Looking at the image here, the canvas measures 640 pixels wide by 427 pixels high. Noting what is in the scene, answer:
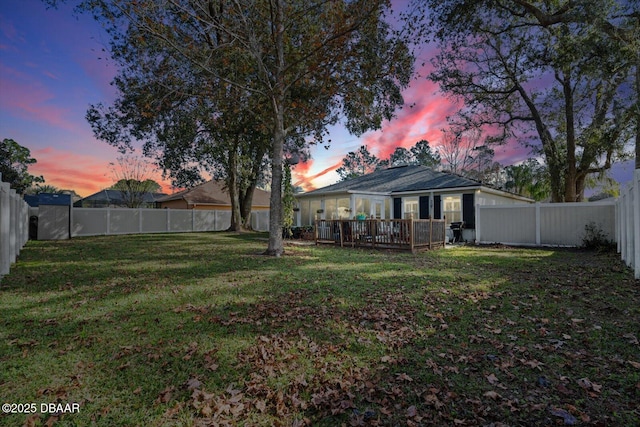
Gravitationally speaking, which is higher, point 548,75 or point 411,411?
point 548,75

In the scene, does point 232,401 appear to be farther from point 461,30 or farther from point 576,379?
point 461,30

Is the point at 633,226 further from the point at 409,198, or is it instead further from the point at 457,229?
the point at 409,198

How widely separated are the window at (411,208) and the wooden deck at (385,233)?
13.8 ft

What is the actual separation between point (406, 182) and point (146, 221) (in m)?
18.2

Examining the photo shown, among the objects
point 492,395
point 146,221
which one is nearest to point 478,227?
point 492,395

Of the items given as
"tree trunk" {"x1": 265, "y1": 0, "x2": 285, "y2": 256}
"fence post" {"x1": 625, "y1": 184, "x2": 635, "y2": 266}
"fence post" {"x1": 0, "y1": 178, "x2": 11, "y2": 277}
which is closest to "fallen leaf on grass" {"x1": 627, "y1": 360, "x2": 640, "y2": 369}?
"fence post" {"x1": 625, "y1": 184, "x2": 635, "y2": 266}

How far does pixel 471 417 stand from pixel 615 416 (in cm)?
103

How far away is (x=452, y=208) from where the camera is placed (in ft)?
53.3

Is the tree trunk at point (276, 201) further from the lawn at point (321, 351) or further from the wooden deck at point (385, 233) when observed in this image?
the lawn at point (321, 351)

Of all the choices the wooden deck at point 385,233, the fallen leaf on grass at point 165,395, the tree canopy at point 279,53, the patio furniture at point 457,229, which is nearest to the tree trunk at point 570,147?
the patio furniture at point 457,229

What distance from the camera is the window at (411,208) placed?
1750cm

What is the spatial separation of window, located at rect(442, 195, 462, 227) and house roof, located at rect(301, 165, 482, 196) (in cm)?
72

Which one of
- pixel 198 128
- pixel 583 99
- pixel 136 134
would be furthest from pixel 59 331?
pixel 583 99

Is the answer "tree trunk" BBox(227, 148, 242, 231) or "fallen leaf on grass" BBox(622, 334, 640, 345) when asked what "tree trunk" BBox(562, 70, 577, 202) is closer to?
"fallen leaf on grass" BBox(622, 334, 640, 345)
